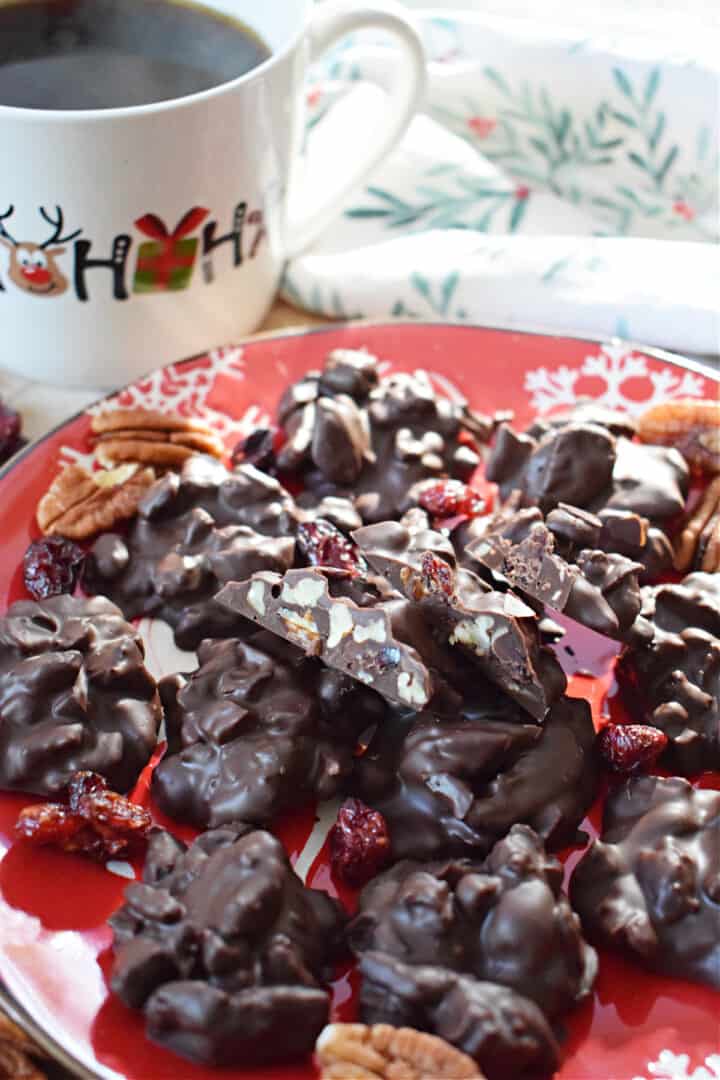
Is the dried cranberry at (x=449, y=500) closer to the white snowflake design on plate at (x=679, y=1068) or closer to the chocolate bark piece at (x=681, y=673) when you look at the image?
the chocolate bark piece at (x=681, y=673)

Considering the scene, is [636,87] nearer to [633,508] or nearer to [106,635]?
[633,508]

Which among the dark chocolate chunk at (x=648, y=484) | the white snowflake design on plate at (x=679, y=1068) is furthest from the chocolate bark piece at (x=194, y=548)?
the white snowflake design on plate at (x=679, y=1068)

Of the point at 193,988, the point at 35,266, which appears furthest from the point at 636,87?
the point at 193,988

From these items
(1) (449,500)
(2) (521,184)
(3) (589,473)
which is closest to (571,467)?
(3) (589,473)

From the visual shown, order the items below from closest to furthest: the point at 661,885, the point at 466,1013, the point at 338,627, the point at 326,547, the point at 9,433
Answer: the point at 466,1013
the point at 661,885
the point at 338,627
the point at 326,547
the point at 9,433

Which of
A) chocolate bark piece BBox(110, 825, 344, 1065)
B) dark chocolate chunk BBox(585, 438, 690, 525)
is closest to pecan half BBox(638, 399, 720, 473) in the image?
dark chocolate chunk BBox(585, 438, 690, 525)

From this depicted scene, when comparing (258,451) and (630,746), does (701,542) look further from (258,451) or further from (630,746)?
(258,451)

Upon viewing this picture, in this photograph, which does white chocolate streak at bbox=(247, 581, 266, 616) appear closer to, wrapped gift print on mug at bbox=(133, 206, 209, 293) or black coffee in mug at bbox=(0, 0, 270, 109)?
wrapped gift print on mug at bbox=(133, 206, 209, 293)
